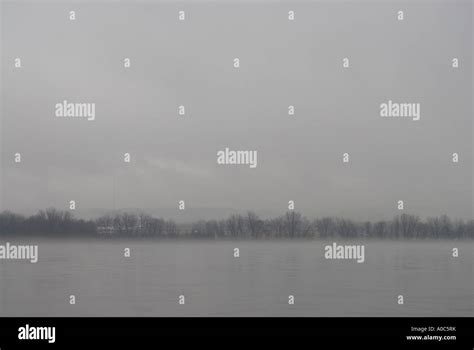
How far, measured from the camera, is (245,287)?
74.6 feet

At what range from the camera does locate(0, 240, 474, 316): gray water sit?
18.7 m

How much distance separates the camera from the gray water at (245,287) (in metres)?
18.7

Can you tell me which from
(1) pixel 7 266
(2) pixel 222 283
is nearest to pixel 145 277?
(2) pixel 222 283

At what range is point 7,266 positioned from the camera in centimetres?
3366

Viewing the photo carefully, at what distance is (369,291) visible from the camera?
2150 cm
